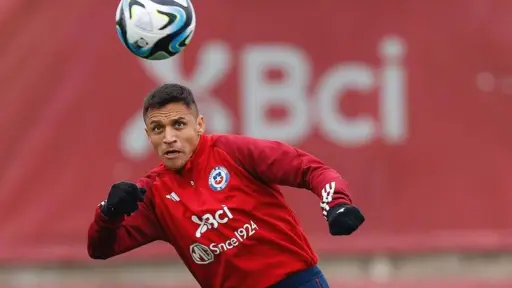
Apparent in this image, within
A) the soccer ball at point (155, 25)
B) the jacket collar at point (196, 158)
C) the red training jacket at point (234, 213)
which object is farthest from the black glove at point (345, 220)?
the soccer ball at point (155, 25)

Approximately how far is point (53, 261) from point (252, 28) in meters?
2.48

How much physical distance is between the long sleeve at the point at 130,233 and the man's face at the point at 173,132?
249mm

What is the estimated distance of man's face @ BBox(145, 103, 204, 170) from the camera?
5680mm

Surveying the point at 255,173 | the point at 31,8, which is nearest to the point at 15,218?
the point at 31,8

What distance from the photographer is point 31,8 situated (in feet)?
31.4

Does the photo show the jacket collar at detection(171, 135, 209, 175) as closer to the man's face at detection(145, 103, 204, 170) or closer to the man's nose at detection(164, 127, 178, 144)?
the man's face at detection(145, 103, 204, 170)

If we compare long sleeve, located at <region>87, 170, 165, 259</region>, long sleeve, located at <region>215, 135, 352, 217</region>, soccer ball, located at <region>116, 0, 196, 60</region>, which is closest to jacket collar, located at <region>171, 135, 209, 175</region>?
long sleeve, located at <region>215, 135, 352, 217</region>

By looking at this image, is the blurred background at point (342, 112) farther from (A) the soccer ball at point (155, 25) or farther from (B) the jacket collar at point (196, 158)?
(B) the jacket collar at point (196, 158)

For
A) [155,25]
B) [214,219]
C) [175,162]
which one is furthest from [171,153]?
[155,25]

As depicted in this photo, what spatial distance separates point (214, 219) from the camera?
5.65 m

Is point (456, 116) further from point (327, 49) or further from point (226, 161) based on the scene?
point (226, 161)

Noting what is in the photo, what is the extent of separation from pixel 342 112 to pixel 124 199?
435cm

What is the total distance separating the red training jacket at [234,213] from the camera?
563cm

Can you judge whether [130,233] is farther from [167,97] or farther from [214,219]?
[167,97]
